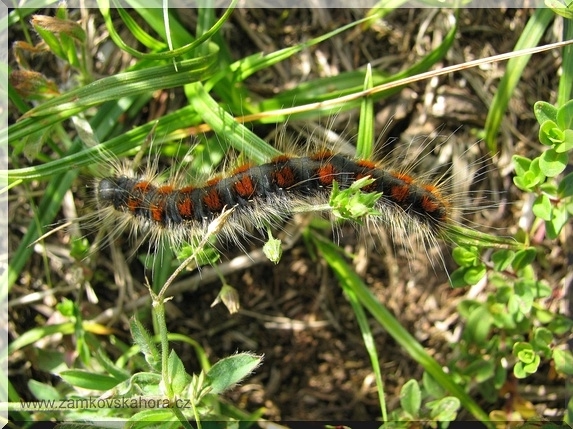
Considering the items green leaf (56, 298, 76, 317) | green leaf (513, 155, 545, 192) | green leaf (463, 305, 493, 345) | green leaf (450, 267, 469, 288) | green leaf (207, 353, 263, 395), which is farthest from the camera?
green leaf (56, 298, 76, 317)

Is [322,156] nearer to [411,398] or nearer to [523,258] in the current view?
[523,258]

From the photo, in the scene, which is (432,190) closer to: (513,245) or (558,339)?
(513,245)

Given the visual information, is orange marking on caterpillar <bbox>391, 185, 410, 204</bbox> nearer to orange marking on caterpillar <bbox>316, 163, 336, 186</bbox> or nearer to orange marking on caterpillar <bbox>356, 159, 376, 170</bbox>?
orange marking on caterpillar <bbox>356, 159, 376, 170</bbox>

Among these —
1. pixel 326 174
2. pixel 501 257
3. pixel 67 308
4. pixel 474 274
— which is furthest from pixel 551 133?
pixel 67 308

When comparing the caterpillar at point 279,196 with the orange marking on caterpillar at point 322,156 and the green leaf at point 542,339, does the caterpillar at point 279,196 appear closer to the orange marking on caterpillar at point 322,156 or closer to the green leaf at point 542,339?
the orange marking on caterpillar at point 322,156

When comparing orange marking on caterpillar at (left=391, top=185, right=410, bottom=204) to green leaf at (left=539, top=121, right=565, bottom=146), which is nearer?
green leaf at (left=539, top=121, right=565, bottom=146)

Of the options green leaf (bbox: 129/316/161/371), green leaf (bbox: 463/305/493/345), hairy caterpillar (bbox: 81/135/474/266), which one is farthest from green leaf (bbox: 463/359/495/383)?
green leaf (bbox: 129/316/161/371)

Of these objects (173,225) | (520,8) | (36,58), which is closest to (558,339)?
(520,8)
